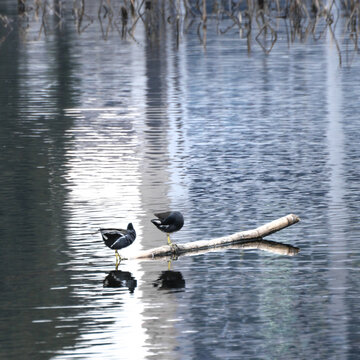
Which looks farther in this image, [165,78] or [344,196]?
[165,78]

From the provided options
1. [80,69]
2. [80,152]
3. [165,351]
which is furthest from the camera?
[80,69]

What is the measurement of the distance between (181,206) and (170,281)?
2.70m

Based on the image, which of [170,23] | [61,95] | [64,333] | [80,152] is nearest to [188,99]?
[61,95]

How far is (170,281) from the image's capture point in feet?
28.9

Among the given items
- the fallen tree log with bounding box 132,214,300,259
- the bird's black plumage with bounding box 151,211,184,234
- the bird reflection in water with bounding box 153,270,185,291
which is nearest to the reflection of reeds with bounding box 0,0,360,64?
the fallen tree log with bounding box 132,214,300,259

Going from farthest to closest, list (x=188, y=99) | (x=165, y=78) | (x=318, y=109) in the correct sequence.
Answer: (x=165, y=78) < (x=188, y=99) < (x=318, y=109)

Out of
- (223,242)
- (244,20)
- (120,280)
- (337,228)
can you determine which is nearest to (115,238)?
(120,280)

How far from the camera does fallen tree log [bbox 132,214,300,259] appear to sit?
9.55 metres

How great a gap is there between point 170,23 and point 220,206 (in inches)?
1112

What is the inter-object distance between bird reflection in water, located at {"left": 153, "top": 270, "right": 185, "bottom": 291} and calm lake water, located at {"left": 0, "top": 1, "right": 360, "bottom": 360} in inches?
0.8

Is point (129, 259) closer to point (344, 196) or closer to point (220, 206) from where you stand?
point (220, 206)

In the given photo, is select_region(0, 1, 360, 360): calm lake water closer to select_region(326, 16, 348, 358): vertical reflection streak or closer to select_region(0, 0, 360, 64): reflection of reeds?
select_region(326, 16, 348, 358): vertical reflection streak

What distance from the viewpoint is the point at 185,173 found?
524 inches

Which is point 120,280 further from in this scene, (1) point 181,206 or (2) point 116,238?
(1) point 181,206
